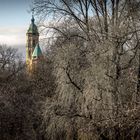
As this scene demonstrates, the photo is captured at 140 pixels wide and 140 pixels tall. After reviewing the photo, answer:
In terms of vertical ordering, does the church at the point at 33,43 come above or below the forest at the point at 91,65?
above

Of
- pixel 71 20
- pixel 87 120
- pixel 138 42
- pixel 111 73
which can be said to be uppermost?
pixel 71 20

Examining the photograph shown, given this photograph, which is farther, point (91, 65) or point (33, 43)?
point (33, 43)

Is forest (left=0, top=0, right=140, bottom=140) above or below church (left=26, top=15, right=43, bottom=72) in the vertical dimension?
below

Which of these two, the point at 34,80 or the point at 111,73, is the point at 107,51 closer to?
the point at 111,73

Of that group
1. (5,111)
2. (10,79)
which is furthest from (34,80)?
(5,111)

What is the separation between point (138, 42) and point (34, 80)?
22297mm

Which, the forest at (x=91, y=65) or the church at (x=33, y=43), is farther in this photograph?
the church at (x=33, y=43)

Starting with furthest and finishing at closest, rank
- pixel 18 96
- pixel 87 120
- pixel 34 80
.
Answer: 1. pixel 34 80
2. pixel 18 96
3. pixel 87 120

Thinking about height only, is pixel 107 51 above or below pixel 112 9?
below

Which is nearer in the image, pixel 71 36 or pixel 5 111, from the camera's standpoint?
pixel 71 36

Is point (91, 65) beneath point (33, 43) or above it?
beneath

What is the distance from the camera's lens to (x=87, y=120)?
18062 mm

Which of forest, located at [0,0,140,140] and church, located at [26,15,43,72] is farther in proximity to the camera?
church, located at [26,15,43,72]

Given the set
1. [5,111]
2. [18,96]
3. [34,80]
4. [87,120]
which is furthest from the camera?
[34,80]
